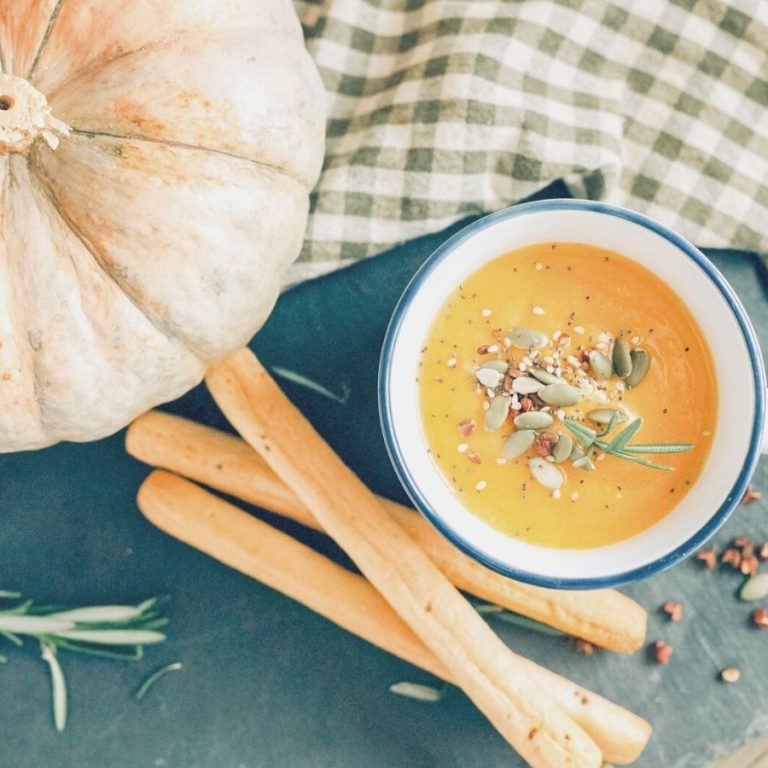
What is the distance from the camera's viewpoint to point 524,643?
137 cm

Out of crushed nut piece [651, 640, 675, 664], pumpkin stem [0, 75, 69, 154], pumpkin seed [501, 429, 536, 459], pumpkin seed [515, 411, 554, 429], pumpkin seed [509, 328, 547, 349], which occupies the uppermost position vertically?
pumpkin stem [0, 75, 69, 154]

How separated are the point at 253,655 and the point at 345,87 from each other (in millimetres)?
810

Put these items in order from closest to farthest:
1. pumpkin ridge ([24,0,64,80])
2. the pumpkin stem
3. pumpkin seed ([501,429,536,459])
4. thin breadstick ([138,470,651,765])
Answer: the pumpkin stem
pumpkin ridge ([24,0,64,80])
pumpkin seed ([501,429,536,459])
thin breadstick ([138,470,651,765])

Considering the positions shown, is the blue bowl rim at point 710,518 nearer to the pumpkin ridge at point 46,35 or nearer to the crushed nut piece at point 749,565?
the crushed nut piece at point 749,565

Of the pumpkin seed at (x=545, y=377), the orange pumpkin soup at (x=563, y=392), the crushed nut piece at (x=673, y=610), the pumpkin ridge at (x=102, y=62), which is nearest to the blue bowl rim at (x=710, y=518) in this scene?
the orange pumpkin soup at (x=563, y=392)

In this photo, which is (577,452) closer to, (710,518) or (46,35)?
(710,518)

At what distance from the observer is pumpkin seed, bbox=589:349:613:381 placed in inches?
44.9

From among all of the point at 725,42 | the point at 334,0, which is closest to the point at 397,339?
the point at 334,0

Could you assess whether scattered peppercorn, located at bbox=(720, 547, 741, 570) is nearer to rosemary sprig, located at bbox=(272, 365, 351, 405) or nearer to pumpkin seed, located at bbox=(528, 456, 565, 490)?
pumpkin seed, located at bbox=(528, 456, 565, 490)

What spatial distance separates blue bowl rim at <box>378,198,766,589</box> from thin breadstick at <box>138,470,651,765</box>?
24cm

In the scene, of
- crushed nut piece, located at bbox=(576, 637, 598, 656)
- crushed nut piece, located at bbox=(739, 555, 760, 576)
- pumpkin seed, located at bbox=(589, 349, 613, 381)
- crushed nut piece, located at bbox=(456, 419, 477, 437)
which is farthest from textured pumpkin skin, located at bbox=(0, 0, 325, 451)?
crushed nut piece, located at bbox=(739, 555, 760, 576)

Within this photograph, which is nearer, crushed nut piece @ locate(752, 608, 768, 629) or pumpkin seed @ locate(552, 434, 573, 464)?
pumpkin seed @ locate(552, 434, 573, 464)

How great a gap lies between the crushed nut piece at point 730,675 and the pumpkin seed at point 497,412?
508 millimetres

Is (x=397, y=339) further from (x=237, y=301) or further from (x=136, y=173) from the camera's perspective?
(x=136, y=173)
